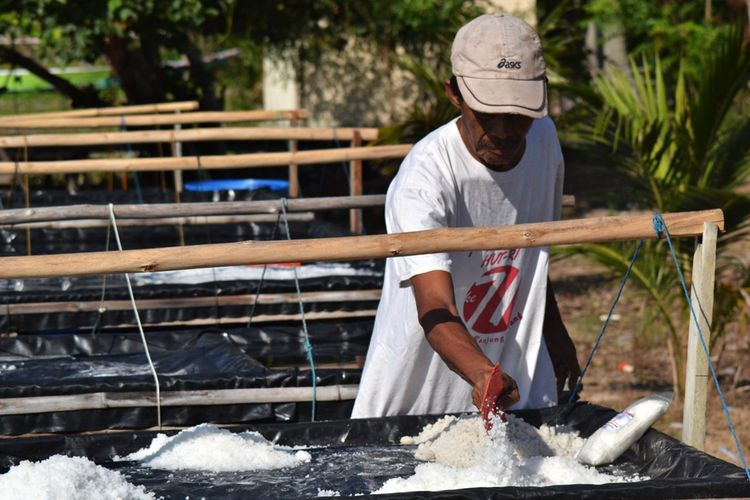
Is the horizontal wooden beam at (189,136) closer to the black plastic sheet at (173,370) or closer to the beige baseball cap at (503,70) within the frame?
the black plastic sheet at (173,370)

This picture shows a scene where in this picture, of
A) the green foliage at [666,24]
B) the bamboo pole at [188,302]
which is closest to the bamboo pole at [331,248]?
the bamboo pole at [188,302]

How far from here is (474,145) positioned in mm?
2734

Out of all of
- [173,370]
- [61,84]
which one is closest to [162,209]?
[173,370]

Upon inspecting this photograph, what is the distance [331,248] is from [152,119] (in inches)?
242

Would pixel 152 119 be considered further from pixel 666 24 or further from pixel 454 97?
pixel 666 24

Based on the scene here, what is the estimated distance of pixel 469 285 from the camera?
9.32 feet

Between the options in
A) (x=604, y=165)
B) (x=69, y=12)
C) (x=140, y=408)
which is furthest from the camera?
(x=69, y=12)

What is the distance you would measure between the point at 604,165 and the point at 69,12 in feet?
17.9

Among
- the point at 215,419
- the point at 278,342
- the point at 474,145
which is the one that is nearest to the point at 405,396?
the point at 474,145

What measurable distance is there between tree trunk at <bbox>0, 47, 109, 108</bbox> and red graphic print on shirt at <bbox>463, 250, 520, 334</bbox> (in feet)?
29.9

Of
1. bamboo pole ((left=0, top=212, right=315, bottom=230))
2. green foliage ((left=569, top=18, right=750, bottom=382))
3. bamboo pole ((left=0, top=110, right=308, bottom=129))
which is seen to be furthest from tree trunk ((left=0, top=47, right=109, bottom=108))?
green foliage ((left=569, top=18, right=750, bottom=382))

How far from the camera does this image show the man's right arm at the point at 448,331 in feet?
7.93

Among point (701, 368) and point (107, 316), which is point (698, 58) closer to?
point (107, 316)

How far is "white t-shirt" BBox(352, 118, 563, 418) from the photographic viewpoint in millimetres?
2744
